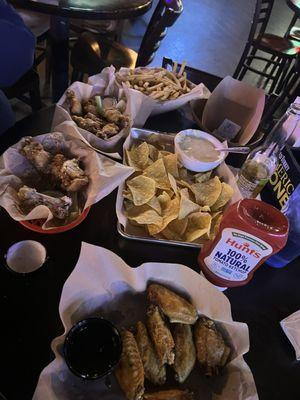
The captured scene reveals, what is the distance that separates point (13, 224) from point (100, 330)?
439 mm

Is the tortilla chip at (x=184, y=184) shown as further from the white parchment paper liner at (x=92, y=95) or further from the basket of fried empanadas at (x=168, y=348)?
the basket of fried empanadas at (x=168, y=348)

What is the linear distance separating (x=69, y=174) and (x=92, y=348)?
500 millimetres

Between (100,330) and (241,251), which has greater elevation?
(241,251)

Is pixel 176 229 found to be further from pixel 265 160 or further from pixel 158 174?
pixel 265 160

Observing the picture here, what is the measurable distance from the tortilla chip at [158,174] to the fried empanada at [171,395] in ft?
1.96

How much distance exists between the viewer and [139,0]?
206cm

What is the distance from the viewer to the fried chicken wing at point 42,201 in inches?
35.0

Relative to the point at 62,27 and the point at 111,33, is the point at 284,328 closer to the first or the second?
the point at 62,27

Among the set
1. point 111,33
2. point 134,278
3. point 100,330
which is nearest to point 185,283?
point 134,278

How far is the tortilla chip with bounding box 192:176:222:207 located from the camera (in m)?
1.05

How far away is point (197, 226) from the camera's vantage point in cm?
101

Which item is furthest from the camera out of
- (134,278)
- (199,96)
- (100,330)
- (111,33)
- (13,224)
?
(111,33)

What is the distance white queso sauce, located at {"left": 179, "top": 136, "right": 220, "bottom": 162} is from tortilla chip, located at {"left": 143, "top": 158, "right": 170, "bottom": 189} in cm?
12

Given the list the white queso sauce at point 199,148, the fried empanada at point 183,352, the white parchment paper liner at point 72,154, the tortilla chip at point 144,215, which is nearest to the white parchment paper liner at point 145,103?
the white queso sauce at point 199,148
